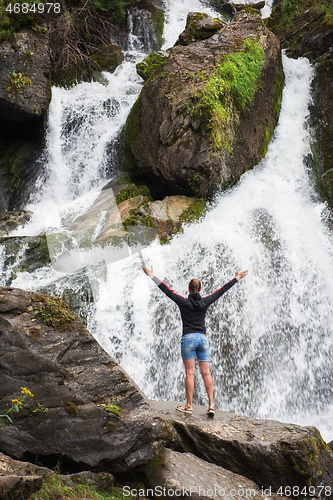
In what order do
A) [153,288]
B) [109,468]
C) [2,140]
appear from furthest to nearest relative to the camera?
[2,140] → [153,288] → [109,468]

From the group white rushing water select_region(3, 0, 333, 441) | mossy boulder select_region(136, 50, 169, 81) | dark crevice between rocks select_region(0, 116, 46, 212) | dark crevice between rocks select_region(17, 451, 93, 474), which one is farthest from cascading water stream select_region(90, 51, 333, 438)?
mossy boulder select_region(136, 50, 169, 81)

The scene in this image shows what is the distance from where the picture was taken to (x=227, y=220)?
8.81 m

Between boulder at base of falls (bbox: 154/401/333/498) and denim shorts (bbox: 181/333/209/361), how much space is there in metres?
0.77

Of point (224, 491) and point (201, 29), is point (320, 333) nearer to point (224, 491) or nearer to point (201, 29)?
point (224, 491)

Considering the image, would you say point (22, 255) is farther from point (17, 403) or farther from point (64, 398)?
point (17, 403)

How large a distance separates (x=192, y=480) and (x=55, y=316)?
2103mm

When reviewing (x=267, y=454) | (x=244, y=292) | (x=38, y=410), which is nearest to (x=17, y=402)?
(x=38, y=410)

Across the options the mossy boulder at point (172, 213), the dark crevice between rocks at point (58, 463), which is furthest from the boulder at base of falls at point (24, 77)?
the dark crevice between rocks at point (58, 463)

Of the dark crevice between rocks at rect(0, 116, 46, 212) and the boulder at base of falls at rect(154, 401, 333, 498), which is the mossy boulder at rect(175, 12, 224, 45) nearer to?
the dark crevice between rocks at rect(0, 116, 46, 212)

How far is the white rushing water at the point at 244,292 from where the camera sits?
6.77 metres

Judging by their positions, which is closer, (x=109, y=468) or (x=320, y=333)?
(x=109, y=468)

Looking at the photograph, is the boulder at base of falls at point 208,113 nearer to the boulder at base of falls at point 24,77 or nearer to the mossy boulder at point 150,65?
the mossy boulder at point 150,65

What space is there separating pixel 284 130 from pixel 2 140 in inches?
378

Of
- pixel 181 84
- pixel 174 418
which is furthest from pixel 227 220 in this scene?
pixel 174 418
